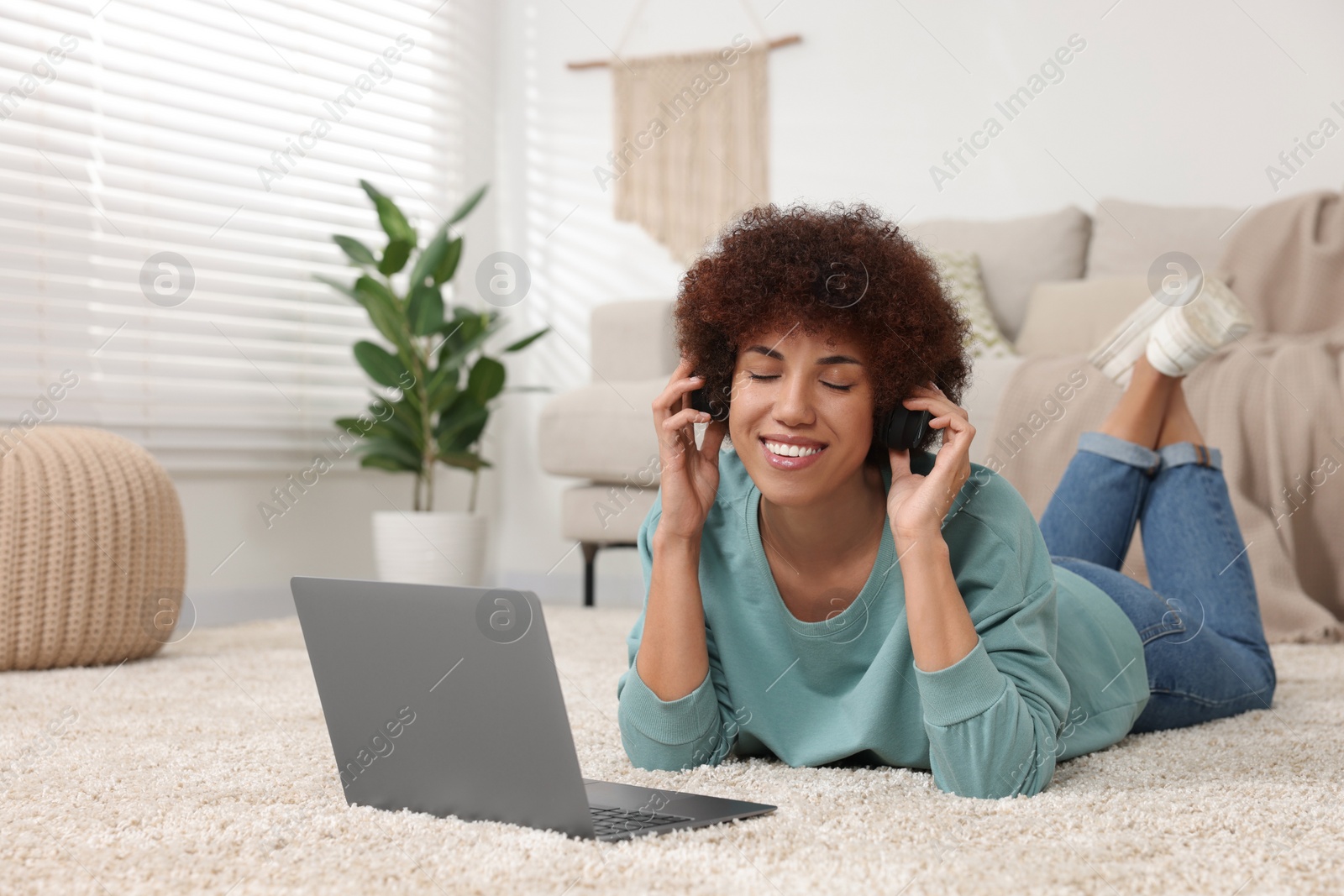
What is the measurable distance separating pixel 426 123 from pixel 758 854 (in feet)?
11.0

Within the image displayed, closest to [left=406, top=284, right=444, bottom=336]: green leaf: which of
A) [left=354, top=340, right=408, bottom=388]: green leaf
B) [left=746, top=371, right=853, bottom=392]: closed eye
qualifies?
[left=354, top=340, right=408, bottom=388]: green leaf

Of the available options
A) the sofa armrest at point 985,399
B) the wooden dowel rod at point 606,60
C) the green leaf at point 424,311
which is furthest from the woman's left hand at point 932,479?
the wooden dowel rod at point 606,60

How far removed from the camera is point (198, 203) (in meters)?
3.11

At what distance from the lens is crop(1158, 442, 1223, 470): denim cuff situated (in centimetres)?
168

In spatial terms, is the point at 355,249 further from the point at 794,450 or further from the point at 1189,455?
the point at 794,450

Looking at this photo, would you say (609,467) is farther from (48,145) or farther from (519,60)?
(519,60)

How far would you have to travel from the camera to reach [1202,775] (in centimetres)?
118

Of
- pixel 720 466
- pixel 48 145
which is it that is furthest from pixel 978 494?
pixel 48 145

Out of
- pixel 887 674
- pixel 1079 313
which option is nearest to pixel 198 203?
pixel 1079 313

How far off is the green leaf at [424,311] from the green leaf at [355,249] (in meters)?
0.16

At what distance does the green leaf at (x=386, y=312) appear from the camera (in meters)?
3.17

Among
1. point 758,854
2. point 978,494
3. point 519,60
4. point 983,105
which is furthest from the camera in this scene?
point 519,60

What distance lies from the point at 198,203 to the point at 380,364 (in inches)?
24.0

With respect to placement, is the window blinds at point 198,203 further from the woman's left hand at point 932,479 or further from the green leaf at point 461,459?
the woman's left hand at point 932,479
